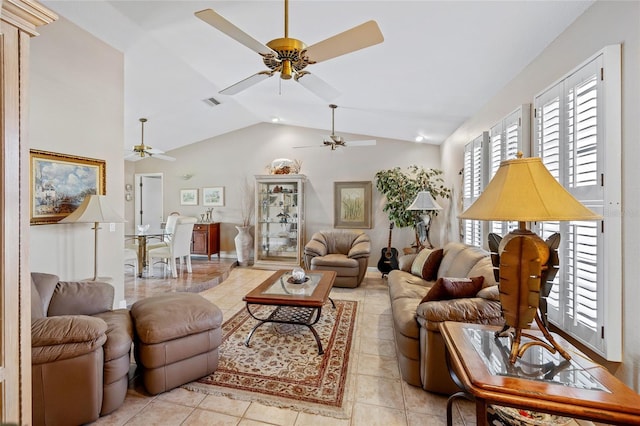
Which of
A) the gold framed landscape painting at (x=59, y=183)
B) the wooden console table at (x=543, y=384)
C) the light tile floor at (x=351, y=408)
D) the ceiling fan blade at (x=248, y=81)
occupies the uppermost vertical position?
the ceiling fan blade at (x=248, y=81)

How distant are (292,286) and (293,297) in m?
0.41

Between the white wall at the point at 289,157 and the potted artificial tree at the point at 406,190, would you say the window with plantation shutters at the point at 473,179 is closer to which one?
the potted artificial tree at the point at 406,190

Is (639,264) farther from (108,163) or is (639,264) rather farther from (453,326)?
(108,163)

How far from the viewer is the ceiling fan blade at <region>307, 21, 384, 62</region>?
175 cm

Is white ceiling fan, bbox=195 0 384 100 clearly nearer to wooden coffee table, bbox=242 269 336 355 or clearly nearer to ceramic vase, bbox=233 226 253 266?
wooden coffee table, bbox=242 269 336 355

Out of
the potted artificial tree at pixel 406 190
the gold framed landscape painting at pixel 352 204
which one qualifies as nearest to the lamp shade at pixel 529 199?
the potted artificial tree at pixel 406 190

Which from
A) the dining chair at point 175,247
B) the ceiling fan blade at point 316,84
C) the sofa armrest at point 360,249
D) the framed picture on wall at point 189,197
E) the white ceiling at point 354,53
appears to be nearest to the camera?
the white ceiling at point 354,53

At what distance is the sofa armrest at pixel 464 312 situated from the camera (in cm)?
195

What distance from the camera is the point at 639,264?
1444mm

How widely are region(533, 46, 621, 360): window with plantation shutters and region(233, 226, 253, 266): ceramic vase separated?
5.46 m

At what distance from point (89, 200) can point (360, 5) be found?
3.12m

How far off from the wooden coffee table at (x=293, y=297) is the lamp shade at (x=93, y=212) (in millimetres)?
1665

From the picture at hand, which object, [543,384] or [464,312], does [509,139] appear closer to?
[464,312]

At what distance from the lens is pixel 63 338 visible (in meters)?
1.68
